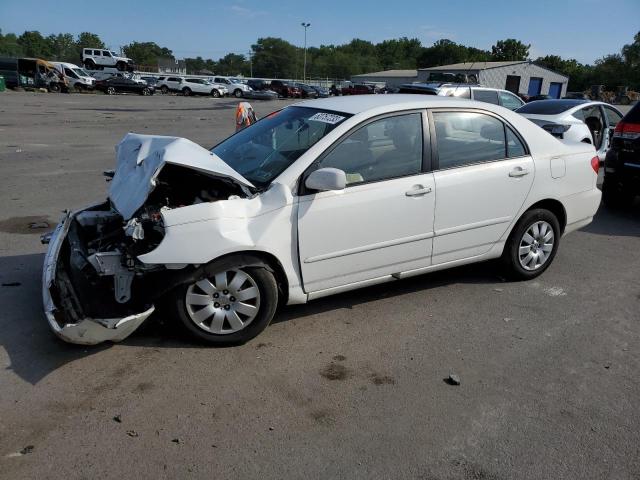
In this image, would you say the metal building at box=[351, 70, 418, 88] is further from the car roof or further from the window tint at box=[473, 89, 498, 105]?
the car roof

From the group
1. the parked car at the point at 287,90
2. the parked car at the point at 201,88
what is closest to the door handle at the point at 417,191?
the parked car at the point at 201,88

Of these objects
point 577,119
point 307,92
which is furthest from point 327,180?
point 307,92

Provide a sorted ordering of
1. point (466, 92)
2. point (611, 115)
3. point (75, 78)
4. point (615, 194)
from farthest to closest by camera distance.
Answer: point (75, 78) → point (466, 92) → point (611, 115) → point (615, 194)

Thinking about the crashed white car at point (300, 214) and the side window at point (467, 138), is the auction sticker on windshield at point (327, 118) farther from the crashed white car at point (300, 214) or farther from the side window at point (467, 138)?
the side window at point (467, 138)

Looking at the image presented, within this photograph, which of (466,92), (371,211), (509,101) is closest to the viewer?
(371,211)

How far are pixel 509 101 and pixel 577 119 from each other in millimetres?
3357

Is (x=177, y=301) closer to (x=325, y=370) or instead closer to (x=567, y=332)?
(x=325, y=370)

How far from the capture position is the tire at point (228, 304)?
3.50 meters

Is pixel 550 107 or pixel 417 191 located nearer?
pixel 417 191

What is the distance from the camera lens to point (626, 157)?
742cm

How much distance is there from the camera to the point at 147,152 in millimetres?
3926

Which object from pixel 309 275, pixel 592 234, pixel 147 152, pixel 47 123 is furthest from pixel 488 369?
pixel 47 123

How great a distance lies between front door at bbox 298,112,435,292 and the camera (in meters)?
3.72

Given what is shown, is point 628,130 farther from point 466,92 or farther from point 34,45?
point 34,45
